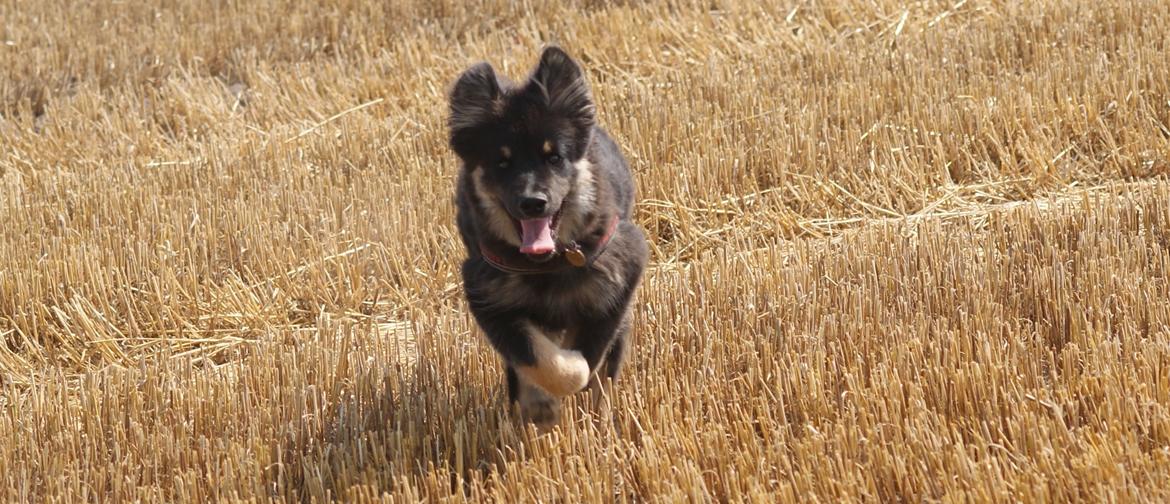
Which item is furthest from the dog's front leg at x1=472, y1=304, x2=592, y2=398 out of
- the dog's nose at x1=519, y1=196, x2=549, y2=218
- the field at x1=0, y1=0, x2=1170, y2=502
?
the dog's nose at x1=519, y1=196, x2=549, y2=218

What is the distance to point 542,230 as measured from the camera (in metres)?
4.32

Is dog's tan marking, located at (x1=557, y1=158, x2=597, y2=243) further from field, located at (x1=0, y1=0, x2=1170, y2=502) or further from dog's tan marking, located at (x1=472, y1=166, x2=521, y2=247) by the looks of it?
field, located at (x1=0, y1=0, x2=1170, y2=502)

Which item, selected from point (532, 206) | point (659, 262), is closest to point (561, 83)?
point (532, 206)

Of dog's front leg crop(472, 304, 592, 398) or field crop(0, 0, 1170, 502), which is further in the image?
dog's front leg crop(472, 304, 592, 398)

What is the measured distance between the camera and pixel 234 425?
4.67m

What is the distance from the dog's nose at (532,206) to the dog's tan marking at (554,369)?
0.42 m

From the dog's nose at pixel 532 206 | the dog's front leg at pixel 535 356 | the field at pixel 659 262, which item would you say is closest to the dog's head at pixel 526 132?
the dog's nose at pixel 532 206

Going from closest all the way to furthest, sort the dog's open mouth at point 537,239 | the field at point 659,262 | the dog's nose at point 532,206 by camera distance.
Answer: the field at point 659,262 → the dog's nose at point 532,206 → the dog's open mouth at point 537,239

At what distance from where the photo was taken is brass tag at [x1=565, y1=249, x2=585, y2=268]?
4.36 meters

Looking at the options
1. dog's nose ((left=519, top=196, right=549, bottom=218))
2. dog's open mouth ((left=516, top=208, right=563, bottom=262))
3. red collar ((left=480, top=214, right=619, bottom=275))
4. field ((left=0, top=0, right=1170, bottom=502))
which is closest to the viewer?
field ((left=0, top=0, right=1170, bottom=502))

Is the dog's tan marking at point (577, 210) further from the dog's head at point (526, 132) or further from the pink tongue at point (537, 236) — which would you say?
the pink tongue at point (537, 236)

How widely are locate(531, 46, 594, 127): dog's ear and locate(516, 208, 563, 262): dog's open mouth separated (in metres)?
0.39

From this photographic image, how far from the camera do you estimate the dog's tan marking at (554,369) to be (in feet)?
13.8

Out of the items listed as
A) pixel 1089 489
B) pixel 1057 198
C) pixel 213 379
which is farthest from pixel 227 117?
pixel 1089 489
